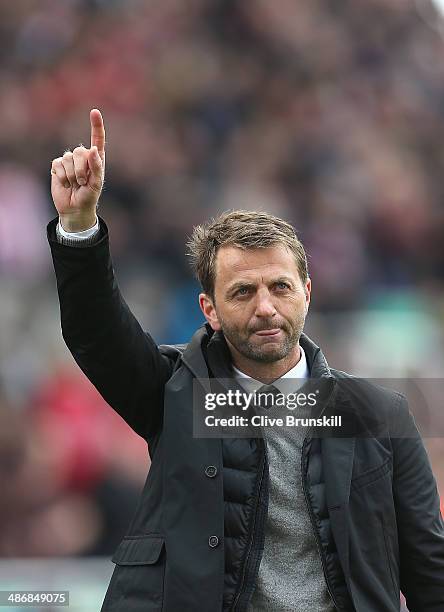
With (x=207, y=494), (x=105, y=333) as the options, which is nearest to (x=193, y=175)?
(x=105, y=333)

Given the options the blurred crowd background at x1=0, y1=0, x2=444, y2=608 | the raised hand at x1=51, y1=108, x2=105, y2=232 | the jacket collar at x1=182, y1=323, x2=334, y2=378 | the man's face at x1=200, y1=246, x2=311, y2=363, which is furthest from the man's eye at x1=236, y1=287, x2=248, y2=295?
the blurred crowd background at x1=0, y1=0, x2=444, y2=608

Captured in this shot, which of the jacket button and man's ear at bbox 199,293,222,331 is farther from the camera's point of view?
man's ear at bbox 199,293,222,331

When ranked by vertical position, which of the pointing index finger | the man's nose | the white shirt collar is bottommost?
the white shirt collar

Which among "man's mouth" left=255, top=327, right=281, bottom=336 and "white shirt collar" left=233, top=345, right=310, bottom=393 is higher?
"man's mouth" left=255, top=327, right=281, bottom=336

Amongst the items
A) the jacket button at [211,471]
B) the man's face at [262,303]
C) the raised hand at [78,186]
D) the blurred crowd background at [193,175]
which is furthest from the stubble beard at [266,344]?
the blurred crowd background at [193,175]

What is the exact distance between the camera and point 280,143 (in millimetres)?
5562

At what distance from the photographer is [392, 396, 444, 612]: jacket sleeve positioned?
2.00 m

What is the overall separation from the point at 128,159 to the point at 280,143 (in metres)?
0.82

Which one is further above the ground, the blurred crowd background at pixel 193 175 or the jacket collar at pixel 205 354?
the blurred crowd background at pixel 193 175

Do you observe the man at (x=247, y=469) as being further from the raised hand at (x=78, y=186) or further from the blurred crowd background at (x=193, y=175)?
the blurred crowd background at (x=193, y=175)

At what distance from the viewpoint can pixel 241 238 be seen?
2.09 metres

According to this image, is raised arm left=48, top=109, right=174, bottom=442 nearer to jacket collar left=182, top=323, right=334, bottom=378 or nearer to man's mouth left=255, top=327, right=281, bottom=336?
jacket collar left=182, top=323, right=334, bottom=378

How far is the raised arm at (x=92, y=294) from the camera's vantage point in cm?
189

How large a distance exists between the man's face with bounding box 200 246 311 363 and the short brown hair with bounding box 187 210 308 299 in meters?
0.02
